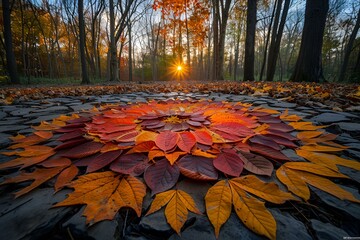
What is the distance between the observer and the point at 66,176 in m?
0.81

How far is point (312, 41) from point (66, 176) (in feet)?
24.2

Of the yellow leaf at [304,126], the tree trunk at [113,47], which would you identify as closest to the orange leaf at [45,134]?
the yellow leaf at [304,126]

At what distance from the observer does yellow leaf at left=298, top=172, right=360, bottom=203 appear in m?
0.67

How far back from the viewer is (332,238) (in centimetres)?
54

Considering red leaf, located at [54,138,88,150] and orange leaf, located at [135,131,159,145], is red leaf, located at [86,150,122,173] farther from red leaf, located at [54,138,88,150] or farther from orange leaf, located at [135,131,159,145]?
red leaf, located at [54,138,88,150]

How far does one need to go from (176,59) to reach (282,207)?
2603 cm

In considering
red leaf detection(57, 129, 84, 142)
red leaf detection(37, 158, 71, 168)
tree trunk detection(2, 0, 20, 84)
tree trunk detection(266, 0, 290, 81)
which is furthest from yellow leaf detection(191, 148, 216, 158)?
tree trunk detection(2, 0, 20, 84)

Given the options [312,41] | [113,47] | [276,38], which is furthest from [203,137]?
[113,47]

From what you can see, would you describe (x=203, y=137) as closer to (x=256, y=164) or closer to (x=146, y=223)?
(x=256, y=164)

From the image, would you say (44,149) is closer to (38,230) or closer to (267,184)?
(38,230)

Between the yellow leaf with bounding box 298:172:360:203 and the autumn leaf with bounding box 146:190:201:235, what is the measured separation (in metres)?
0.49

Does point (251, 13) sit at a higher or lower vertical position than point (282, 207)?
higher

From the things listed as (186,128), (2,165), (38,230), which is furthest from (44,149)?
(186,128)

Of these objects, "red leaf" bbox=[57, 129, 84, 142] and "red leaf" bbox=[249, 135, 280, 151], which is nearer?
A: "red leaf" bbox=[249, 135, 280, 151]
